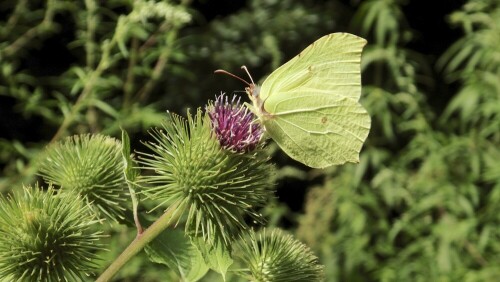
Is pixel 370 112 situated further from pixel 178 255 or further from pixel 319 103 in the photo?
pixel 178 255

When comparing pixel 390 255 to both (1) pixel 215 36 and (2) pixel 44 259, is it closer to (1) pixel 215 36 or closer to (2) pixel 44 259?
(1) pixel 215 36

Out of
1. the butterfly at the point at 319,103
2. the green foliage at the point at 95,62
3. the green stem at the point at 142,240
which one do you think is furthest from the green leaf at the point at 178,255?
the green foliage at the point at 95,62

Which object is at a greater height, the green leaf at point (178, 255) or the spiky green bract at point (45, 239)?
the spiky green bract at point (45, 239)

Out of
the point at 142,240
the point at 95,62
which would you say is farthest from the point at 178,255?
the point at 95,62

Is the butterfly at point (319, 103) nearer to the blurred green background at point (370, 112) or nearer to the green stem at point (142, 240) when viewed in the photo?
the green stem at point (142, 240)

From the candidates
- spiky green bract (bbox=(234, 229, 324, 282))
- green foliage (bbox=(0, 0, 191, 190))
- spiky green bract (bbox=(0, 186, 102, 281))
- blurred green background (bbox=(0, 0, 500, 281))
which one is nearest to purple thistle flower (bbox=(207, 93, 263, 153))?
spiky green bract (bbox=(234, 229, 324, 282))

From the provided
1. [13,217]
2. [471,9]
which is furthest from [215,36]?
[13,217]
